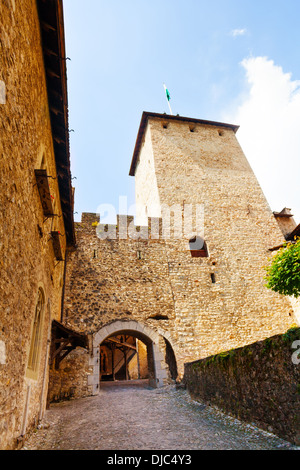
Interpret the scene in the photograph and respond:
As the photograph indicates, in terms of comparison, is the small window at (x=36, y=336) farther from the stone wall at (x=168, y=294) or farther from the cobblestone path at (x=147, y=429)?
the stone wall at (x=168, y=294)

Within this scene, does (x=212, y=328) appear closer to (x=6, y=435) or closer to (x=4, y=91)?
(x=6, y=435)

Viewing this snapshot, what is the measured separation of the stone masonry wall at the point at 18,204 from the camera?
103 inches

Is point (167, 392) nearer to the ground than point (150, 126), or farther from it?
nearer to the ground

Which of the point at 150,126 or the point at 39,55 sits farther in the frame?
the point at 150,126

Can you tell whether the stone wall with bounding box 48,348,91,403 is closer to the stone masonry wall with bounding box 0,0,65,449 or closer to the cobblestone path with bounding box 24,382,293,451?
the cobblestone path with bounding box 24,382,293,451

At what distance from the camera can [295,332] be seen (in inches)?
114

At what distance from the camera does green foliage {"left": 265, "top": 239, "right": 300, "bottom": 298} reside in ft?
27.8

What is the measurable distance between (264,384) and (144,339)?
6360mm

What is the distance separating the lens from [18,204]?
122 inches

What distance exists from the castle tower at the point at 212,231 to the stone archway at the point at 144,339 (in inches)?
34.7

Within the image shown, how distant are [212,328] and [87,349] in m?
4.42

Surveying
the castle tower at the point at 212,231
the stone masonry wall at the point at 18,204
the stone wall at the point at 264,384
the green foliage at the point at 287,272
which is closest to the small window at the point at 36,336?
the stone masonry wall at the point at 18,204

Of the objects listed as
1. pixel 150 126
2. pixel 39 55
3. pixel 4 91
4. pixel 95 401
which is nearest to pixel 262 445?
pixel 4 91

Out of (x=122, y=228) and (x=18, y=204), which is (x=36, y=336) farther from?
(x=122, y=228)
